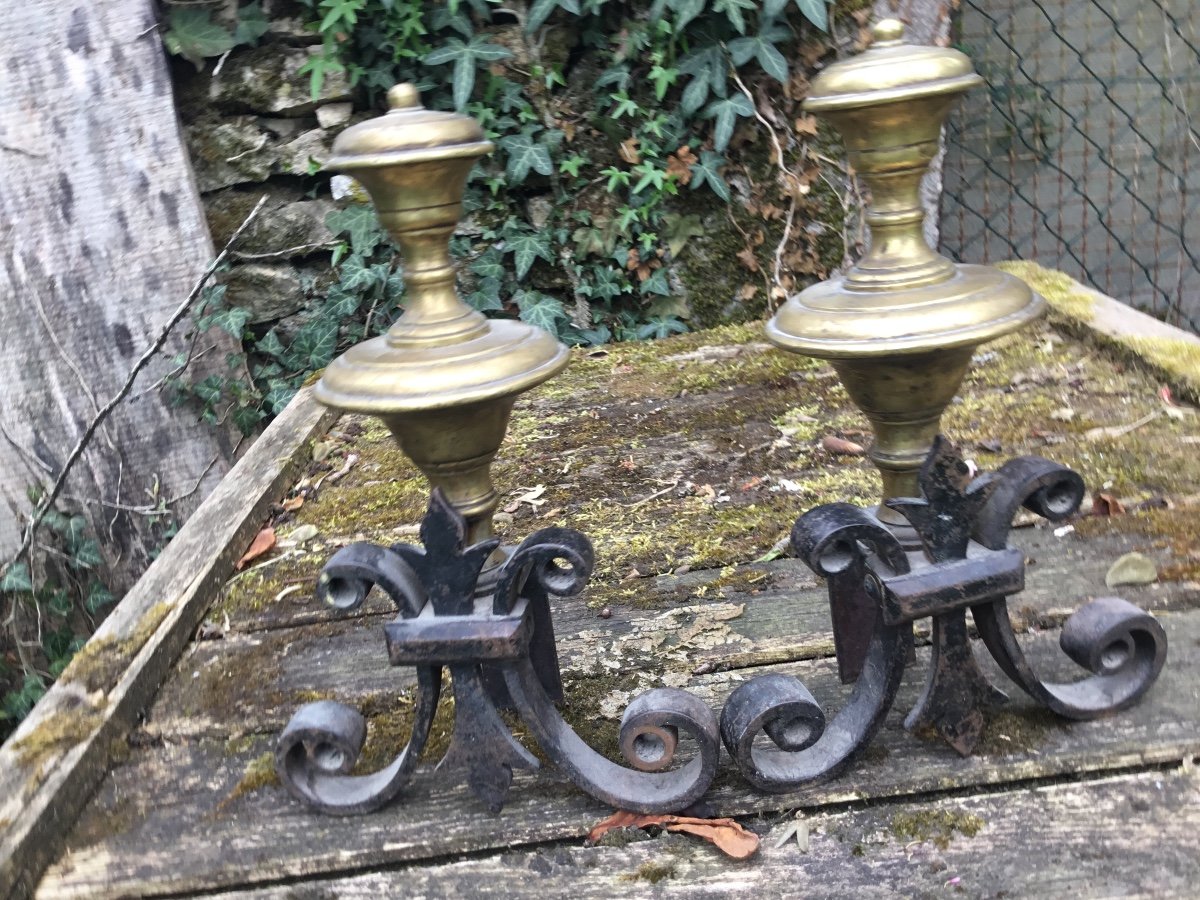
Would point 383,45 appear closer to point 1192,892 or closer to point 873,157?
point 873,157

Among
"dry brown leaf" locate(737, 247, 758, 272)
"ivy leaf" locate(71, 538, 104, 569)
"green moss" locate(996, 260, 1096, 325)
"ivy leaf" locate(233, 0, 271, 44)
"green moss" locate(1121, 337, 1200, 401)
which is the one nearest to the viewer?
"green moss" locate(1121, 337, 1200, 401)

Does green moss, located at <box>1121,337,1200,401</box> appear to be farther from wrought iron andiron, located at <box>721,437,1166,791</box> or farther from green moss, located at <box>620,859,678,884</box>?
green moss, located at <box>620,859,678,884</box>

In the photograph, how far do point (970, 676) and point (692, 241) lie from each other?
9.04 feet

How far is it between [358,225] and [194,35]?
0.79 metres

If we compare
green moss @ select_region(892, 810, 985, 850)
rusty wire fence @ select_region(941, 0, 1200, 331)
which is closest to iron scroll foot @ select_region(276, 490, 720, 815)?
green moss @ select_region(892, 810, 985, 850)

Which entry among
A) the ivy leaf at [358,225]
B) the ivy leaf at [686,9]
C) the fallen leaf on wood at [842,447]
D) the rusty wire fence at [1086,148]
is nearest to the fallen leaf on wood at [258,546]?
the fallen leaf on wood at [842,447]

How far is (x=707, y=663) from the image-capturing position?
1213mm

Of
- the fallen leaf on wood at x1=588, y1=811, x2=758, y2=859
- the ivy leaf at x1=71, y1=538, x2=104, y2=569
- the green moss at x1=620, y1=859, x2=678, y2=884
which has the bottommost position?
the ivy leaf at x1=71, y1=538, x2=104, y2=569

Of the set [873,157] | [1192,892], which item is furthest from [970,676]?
[873,157]

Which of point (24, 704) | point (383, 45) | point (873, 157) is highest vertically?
point (383, 45)

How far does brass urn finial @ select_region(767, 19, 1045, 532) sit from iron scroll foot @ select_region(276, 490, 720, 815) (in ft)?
1.13

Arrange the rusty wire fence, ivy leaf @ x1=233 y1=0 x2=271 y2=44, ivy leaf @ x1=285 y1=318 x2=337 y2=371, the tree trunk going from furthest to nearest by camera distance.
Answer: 1. the rusty wire fence
2. ivy leaf @ x1=285 y1=318 x2=337 y2=371
3. ivy leaf @ x1=233 y1=0 x2=271 y2=44
4. the tree trunk

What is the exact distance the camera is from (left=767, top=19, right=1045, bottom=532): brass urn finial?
0.86 metres

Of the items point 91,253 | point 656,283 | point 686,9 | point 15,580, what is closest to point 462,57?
point 686,9
